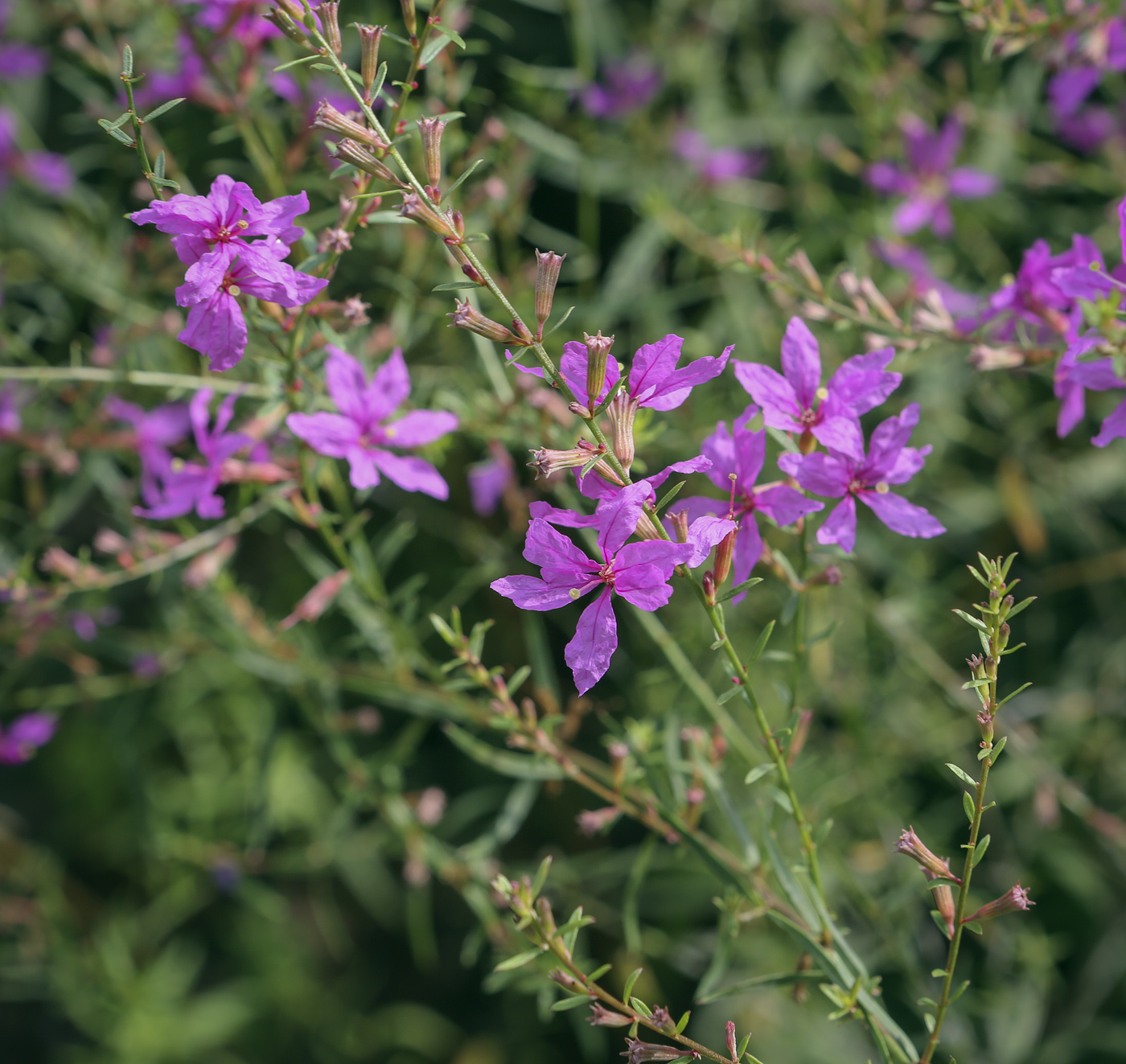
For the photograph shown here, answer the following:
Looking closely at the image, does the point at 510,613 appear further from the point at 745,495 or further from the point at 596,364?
the point at 596,364

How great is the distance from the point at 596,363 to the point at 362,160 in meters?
0.23

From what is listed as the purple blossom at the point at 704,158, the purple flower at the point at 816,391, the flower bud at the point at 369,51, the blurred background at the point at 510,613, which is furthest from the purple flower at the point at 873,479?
the purple blossom at the point at 704,158

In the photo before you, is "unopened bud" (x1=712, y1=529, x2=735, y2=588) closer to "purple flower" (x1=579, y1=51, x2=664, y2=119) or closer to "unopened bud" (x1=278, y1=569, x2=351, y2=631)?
"unopened bud" (x1=278, y1=569, x2=351, y2=631)

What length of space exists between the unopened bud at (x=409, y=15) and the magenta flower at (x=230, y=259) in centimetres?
16

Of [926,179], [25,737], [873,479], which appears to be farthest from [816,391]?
[25,737]

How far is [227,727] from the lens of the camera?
1762 millimetres

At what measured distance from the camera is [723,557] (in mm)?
753

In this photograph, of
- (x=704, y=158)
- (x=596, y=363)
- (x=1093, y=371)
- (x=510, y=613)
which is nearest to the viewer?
(x=596, y=363)

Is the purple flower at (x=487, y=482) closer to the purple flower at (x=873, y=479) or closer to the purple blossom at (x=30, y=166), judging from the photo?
the purple flower at (x=873, y=479)

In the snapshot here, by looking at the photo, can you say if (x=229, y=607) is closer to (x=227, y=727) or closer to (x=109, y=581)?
(x=109, y=581)

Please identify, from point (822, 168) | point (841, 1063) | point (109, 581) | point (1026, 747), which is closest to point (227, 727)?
point (109, 581)

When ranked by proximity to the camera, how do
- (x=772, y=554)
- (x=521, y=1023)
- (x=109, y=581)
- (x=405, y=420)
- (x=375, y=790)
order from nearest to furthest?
(x=772, y=554)
(x=405, y=420)
(x=109, y=581)
(x=375, y=790)
(x=521, y=1023)

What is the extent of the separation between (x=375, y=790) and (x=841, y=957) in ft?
2.04

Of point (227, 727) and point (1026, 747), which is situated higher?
point (1026, 747)
